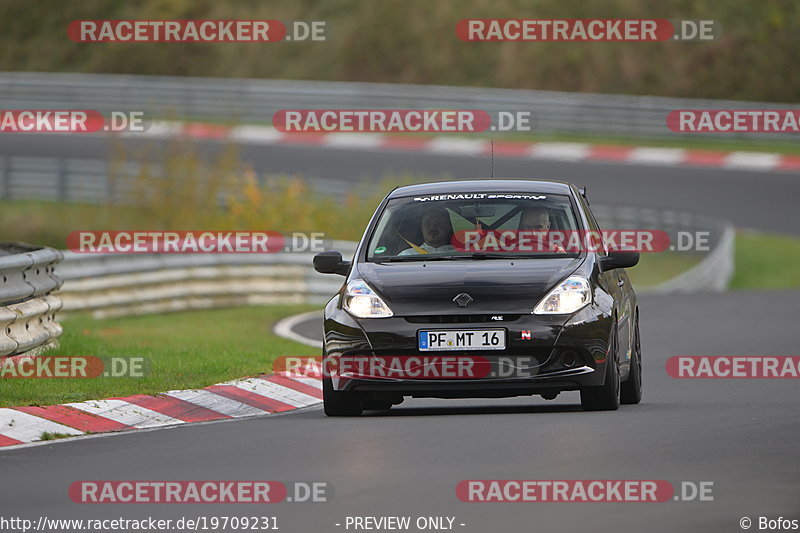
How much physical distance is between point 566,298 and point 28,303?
4.77 meters

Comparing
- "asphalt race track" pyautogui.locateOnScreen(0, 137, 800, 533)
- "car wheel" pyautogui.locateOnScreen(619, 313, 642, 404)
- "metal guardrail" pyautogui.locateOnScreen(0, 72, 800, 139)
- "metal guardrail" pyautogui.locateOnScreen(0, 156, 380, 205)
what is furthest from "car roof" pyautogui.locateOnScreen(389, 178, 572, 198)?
"metal guardrail" pyautogui.locateOnScreen(0, 72, 800, 139)

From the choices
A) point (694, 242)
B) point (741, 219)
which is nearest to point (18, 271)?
point (694, 242)

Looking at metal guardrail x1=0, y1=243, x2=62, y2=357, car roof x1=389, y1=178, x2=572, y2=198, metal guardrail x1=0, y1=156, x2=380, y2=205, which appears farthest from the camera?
metal guardrail x1=0, y1=156, x2=380, y2=205

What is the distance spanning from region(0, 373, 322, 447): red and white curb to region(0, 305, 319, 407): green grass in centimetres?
32

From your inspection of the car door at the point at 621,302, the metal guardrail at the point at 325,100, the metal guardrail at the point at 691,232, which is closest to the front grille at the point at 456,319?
the car door at the point at 621,302

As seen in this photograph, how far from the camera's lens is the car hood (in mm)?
11453

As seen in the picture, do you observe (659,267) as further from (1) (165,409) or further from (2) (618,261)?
(1) (165,409)

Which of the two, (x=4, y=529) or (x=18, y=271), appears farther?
(x=18, y=271)

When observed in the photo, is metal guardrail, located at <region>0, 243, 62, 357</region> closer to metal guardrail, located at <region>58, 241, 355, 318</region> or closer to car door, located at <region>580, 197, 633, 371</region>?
car door, located at <region>580, 197, 633, 371</region>

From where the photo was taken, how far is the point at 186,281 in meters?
22.9

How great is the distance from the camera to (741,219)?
36.4 m

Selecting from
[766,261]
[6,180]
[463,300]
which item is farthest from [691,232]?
[463,300]

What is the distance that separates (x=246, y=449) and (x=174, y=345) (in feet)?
23.4

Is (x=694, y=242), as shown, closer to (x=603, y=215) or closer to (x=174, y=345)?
(x=603, y=215)
